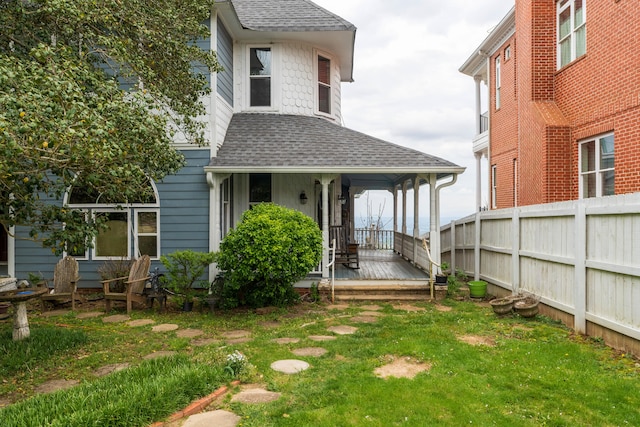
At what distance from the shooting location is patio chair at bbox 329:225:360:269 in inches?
423

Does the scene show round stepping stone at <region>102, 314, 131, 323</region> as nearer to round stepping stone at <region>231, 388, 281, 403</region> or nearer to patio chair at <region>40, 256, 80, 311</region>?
patio chair at <region>40, 256, 80, 311</region>

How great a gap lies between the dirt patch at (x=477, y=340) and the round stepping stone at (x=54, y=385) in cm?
477

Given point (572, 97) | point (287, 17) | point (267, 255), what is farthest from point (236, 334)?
point (572, 97)

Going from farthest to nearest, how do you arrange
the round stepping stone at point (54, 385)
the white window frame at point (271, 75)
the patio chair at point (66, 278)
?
the white window frame at point (271, 75), the patio chair at point (66, 278), the round stepping stone at point (54, 385)

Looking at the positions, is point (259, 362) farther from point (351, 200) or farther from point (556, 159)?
point (351, 200)

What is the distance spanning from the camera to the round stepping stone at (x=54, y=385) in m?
4.28

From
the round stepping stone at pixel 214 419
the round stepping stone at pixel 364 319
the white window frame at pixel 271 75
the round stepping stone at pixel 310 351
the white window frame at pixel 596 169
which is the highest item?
the white window frame at pixel 271 75

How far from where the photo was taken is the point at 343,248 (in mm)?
11312

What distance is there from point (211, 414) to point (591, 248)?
17.2 ft

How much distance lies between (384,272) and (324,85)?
18.7 feet

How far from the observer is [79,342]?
229 inches

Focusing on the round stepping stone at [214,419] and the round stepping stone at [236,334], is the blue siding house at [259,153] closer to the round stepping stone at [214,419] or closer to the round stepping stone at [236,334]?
the round stepping stone at [236,334]

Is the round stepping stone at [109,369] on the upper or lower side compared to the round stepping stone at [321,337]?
lower

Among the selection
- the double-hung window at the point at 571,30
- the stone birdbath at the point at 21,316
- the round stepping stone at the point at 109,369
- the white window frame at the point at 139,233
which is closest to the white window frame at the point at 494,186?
the double-hung window at the point at 571,30
